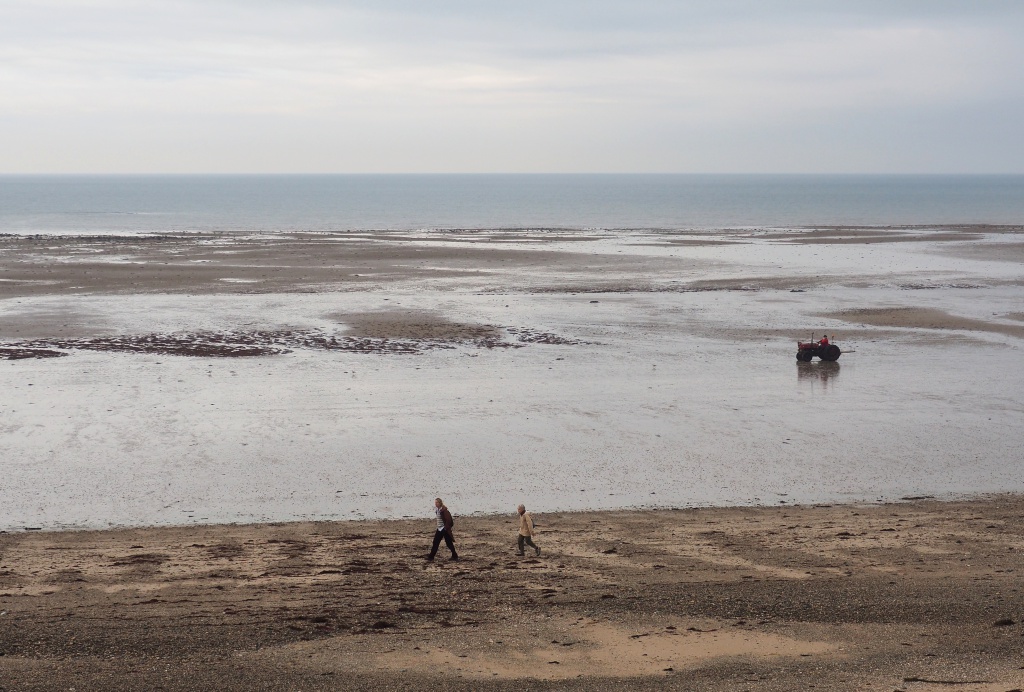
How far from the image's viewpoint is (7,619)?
15930 millimetres

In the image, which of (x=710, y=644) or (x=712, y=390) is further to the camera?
(x=712, y=390)

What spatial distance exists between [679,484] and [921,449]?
7.17m

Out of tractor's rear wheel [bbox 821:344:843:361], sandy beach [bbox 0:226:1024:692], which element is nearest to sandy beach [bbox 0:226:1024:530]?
sandy beach [bbox 0:226:1024:692]

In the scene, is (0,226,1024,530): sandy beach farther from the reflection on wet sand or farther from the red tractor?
the red tractor

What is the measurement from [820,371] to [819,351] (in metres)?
1.64

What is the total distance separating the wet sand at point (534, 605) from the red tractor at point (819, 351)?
52.7 ft

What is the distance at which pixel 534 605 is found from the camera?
16719 millimetres

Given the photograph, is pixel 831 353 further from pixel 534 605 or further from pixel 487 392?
pixel 534 605

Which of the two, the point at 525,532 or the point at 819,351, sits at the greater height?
the point at 819,351

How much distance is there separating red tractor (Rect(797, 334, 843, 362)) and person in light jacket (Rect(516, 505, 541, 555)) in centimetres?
2118

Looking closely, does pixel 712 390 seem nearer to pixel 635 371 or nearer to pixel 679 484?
pixel 635 371

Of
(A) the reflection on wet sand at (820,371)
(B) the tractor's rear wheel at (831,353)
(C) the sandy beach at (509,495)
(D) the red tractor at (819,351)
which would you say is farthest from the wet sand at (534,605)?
(B) the tractor's rear wheel at (831,353)

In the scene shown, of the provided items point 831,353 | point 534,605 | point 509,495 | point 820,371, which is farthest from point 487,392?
point 534,605

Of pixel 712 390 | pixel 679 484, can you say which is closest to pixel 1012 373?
pixel 712 390
